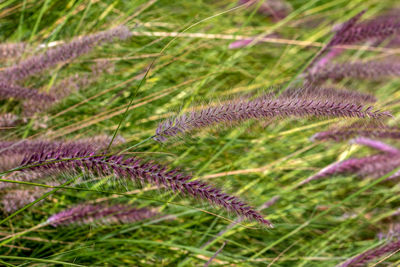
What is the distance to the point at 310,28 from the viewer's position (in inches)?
111

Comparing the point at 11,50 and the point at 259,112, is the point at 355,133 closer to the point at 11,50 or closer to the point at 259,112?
the point at 259,112

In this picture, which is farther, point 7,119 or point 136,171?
point 7,119

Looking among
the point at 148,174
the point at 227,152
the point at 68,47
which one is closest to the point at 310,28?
the point at 227,152

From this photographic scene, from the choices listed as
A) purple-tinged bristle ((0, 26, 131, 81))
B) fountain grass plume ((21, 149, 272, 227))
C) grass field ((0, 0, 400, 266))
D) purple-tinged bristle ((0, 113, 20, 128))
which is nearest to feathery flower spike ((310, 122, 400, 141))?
→ grass field ((0, 0, 400, 266))

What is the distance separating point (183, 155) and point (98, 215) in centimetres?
52

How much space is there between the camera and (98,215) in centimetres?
151

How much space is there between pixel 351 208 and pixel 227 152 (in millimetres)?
816

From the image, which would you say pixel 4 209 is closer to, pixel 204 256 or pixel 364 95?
pixel 204 256

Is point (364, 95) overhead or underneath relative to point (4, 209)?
overhead

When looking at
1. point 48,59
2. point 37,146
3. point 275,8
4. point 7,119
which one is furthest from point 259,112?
point 275,8

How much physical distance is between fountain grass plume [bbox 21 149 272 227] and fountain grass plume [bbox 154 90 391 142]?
111 mm

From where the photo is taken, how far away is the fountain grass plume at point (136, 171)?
1016mm

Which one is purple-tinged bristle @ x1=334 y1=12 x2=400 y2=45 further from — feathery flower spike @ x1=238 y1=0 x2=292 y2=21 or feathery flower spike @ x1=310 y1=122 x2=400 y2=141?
feathery flower spike @ x1=238 y1=0 x2=292 y2=21

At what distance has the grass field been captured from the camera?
63.8 inches
